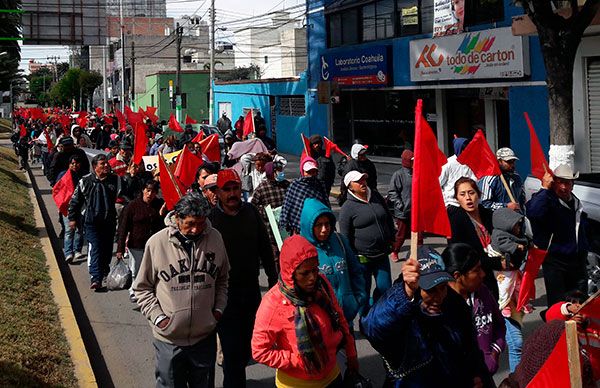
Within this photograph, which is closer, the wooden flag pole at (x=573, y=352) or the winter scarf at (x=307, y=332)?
the wooden flag pole at (x=573, y=352)

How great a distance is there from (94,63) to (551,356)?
110m

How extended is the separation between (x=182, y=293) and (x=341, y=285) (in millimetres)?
1116

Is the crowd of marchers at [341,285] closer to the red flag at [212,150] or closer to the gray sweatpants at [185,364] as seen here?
the gray sweatpants at [185,364]

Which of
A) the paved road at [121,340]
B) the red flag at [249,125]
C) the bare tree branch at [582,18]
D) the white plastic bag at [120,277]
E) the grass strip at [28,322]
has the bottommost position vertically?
the paved road at [121,340]

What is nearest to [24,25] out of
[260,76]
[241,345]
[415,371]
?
[241,345]

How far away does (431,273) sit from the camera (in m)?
3.83

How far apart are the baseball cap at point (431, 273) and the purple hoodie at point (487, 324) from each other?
655mm

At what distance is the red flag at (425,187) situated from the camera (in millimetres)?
4152

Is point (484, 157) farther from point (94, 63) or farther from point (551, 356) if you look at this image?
point (94, 63)

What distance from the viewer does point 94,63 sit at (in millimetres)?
108000

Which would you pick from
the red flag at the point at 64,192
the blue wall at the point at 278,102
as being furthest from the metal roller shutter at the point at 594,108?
the blue wall at the point at 278,102

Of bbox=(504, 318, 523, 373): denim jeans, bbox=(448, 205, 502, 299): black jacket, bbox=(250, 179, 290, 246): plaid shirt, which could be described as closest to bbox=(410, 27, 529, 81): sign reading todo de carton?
bbox=(250, 179, 290, 246): plaid shirt

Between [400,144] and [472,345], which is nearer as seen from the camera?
[472,345]

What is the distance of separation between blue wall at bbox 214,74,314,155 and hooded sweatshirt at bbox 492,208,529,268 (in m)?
23.9
